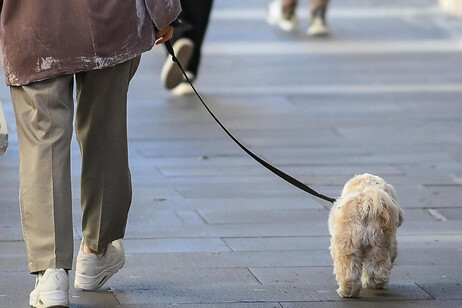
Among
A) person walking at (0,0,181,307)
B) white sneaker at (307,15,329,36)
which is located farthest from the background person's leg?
person walking at (0,0,181,307)

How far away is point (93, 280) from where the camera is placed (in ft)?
15.3

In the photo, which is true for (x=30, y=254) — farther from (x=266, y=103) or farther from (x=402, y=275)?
(x=266, y=103)

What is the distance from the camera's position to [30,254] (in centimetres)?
439

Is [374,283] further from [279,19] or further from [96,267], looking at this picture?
[279,19]

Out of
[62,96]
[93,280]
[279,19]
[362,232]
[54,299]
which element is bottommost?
[279,19]

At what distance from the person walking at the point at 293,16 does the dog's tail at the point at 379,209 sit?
10304 mm

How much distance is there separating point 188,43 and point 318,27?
500 cm

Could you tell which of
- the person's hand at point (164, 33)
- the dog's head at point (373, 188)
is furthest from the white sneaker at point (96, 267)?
the dog's head at point (373, 188)

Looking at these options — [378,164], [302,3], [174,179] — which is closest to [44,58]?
[174,179]

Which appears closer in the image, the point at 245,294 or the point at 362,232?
the point at 362,232

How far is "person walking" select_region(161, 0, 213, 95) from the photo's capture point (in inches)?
394

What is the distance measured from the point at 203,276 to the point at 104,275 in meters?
0.50

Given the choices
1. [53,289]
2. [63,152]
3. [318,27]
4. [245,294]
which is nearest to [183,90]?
[318,27]

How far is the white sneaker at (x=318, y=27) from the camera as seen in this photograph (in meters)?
14.7
